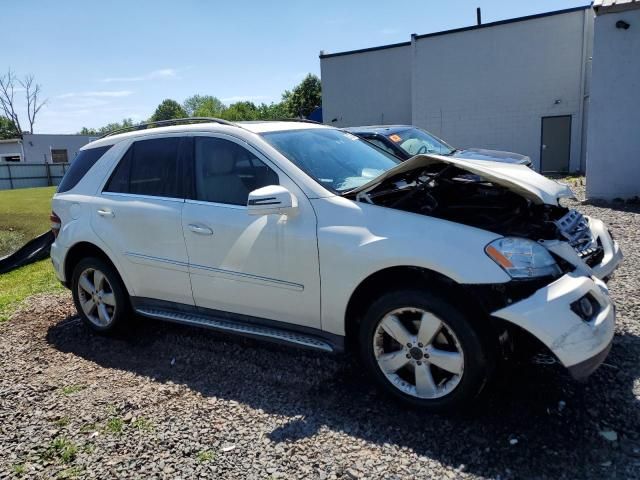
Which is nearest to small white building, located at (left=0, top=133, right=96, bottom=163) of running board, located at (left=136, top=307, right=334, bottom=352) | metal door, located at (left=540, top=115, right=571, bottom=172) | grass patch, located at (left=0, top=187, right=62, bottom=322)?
grass patch, located at (left=0, top=187, right=62, bottom=322)

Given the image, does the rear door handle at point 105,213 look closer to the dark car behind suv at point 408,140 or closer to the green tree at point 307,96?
the dark car behind suv at point 408,140

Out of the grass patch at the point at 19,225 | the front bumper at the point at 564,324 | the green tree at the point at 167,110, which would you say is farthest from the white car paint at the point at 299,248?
the green tree at the point at 167,110

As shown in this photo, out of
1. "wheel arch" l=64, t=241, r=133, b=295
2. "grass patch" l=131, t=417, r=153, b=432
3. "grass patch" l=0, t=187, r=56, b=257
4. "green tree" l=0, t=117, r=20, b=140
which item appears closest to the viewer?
"grass patch" l=131, t=417, r=153, b=432

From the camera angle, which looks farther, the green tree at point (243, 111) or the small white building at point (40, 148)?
the green tree at point (243, 111)

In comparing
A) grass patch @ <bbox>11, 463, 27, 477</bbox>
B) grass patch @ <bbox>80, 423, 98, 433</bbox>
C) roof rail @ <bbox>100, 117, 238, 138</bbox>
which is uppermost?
roof rail @ <bbox>100, 117, 238, 138</bbox>

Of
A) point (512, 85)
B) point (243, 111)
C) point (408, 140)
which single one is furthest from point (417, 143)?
point (243, 111)

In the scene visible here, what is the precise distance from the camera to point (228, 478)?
9.03 feet

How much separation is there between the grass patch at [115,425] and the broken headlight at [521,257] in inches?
97.8

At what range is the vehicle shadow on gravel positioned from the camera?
2729 millimetres

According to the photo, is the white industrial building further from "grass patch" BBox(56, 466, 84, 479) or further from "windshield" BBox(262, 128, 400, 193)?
"grass patch" BBox(56, 466, 84, 479)

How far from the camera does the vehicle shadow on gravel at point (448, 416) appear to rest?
2729 millimetres

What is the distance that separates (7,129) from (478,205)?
95.1 m

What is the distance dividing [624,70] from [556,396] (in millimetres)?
9141

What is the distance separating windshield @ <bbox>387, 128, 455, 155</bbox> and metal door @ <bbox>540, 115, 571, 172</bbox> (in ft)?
37.2
